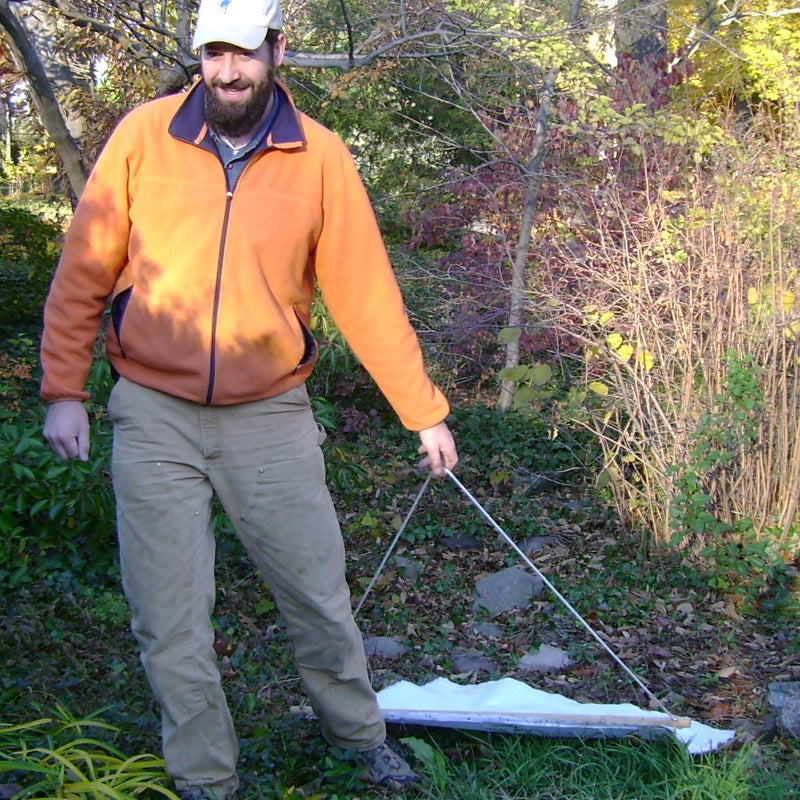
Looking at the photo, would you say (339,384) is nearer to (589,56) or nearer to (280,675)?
(589,56)

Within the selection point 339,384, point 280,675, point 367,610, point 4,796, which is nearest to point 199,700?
point 4,796

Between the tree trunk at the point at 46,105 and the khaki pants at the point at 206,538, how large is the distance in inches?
148

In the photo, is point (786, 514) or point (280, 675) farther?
point (786, 514)

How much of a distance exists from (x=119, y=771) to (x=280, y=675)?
4.44 feet

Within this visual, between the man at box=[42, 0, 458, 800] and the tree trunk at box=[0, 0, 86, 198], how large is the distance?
11.5 feet

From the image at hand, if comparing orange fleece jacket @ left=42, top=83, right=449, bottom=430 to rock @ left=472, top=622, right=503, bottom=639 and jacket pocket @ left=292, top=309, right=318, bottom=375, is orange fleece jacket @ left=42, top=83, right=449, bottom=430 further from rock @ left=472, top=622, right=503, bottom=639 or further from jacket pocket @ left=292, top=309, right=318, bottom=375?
rock @ left=472, top=622, right=503, bottom=639

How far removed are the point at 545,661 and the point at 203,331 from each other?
7.73ft

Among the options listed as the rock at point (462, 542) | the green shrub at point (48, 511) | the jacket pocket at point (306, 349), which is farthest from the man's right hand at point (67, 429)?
the rock at point (462, 542)

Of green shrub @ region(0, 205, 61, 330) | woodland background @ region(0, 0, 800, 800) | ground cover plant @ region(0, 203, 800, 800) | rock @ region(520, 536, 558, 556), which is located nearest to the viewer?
ground cover plant @ region(0, 203, 800, 800)

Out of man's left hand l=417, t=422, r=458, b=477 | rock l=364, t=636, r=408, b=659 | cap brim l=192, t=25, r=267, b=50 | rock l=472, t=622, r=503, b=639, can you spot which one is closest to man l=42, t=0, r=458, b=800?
cap brim l=192, t=25, r=267, b=50

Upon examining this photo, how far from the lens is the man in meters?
2.78

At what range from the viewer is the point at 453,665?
4438 mm

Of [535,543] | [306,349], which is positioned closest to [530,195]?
[535,543]

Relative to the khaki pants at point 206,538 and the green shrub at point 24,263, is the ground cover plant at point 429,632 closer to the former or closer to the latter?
the khaki pants at point 206,538
